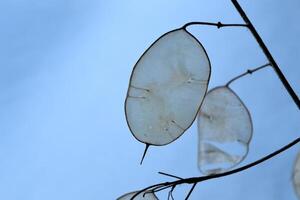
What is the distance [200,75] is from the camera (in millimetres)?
473

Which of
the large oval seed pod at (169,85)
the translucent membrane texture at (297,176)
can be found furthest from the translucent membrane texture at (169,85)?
the translucent membrane texture at (297,176)

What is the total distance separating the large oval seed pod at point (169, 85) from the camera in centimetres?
47

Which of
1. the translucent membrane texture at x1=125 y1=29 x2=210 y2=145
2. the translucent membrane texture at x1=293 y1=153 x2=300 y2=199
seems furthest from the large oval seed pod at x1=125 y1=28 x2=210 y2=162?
the translucent membrane texture at x1=293 y1=153 x2=300 y2=199

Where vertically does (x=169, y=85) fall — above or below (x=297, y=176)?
above

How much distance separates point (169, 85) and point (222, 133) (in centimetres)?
9

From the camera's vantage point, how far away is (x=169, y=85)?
0.47m

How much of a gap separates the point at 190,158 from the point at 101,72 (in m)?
0.24

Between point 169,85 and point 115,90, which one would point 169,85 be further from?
point 115,90

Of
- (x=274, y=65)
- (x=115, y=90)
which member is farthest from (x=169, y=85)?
(x=115, y=90)

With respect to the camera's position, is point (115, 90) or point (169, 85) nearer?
point (169, 85)

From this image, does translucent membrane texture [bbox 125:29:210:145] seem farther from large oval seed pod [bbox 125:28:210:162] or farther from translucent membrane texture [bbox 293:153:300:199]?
translucent membrane texture [bbox 293:153:300:199]

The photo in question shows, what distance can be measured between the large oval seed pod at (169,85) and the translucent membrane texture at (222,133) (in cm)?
6

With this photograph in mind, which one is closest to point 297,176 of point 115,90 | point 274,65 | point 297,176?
point 297,176

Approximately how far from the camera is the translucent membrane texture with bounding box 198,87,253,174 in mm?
518
